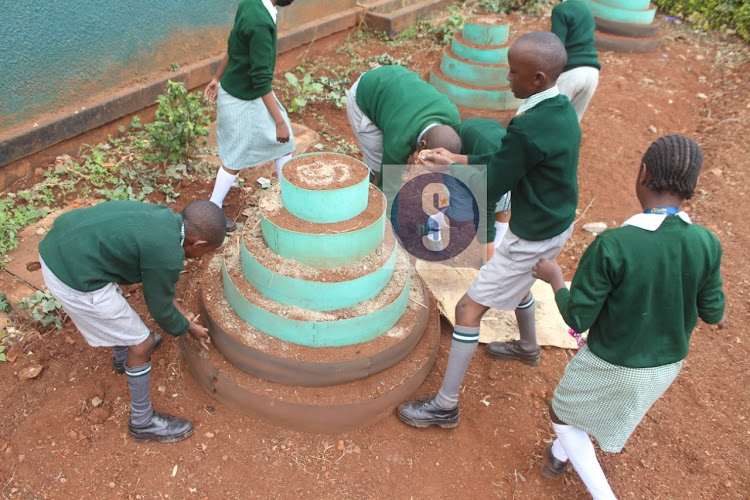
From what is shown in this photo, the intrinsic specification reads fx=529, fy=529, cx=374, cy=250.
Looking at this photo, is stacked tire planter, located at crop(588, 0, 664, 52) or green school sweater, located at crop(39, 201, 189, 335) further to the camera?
stacked tire planter, located at crop(588, 0, 664, 52)

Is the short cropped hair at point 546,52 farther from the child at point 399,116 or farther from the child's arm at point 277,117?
the child's arm at point 277,117

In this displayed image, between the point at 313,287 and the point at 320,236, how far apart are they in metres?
0.26

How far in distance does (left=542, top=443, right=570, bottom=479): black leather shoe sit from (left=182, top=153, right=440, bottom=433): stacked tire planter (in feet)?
2.49

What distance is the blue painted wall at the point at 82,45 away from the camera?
12.7 ft

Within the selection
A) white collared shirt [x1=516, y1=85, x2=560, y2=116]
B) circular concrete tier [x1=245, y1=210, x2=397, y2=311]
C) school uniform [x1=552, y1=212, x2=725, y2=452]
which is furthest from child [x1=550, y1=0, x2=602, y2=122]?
school uniform [x1=552, y1=212, x2=725, y2=452]

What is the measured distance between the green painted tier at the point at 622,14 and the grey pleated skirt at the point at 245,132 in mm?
6498

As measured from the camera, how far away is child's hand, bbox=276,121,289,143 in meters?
3.56

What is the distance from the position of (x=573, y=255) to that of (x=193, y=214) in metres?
3.15

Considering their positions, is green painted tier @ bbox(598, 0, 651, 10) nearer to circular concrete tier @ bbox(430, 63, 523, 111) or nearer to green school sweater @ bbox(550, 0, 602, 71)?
circular concrete tier @ bbox(430, 63, 523, 111)

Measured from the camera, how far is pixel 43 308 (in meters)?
3.08

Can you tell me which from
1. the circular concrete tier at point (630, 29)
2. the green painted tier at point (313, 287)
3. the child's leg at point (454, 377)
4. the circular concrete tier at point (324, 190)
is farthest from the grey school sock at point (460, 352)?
the circular concrete tier at point (630, 29)

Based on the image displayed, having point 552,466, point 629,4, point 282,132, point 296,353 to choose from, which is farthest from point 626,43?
point 296,353

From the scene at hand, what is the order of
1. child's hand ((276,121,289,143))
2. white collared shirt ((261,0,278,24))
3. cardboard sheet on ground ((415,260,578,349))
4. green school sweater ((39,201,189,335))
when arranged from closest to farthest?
green school sweater ((39,201,189,335))
white collared shirt ((261,0,278,24))
cardboard sheet on ground ((415,260,578,349))
child's hand ((276,121,289,143))

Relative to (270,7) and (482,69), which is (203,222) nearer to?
(270,7)
